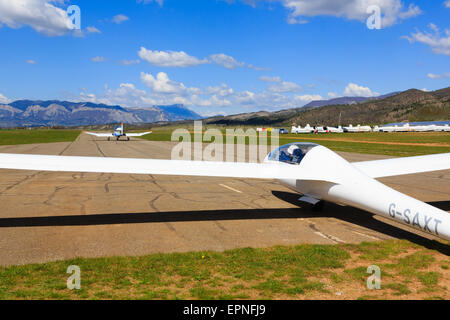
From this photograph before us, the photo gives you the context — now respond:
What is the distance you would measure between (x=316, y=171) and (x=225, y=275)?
4865mm

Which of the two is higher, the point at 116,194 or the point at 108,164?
the point at 108,164

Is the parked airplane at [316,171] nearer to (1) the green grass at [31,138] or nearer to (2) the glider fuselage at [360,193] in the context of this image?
(2) the glider fuselage at [360,193]

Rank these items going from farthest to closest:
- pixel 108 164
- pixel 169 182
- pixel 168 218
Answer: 1. pixel 169 182
2. pixel 168 218
3. pixel 108 164

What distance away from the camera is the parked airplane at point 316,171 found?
725cm

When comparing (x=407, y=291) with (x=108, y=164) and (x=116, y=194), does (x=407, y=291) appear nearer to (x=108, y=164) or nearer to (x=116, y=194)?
(x=108, y=164)

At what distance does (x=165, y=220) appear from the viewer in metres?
9.70

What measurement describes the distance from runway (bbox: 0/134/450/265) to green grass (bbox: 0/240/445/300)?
587 millimetres

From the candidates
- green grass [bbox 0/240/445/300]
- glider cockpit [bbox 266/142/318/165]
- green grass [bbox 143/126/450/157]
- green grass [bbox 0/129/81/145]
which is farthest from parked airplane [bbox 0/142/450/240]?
green grass [bbox 0/129/81/145]

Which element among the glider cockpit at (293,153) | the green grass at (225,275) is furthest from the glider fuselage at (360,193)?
the green grass at (225,275)

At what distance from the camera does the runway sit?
764cm
